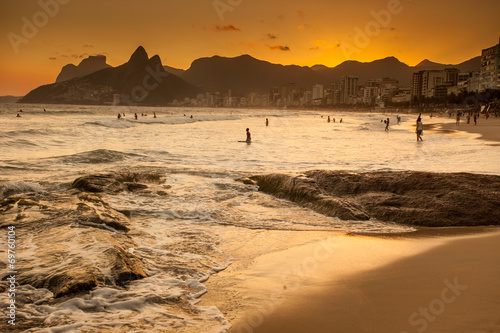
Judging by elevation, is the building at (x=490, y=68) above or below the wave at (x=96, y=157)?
above

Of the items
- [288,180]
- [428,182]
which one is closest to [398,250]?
[428,182]

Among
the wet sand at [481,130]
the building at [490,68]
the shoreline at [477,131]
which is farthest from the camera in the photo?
the building at [490,68]

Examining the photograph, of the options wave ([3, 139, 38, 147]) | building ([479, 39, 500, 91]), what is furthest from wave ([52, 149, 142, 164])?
building ([479, 39, 500, 91])

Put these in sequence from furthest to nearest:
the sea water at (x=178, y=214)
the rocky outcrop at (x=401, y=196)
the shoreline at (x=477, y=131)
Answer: the shoreline at (x=477, y=131)
the rocky outcrop at (x=401, y=196)
the sea water at (x=178, y=214)

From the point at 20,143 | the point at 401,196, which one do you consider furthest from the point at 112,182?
the point at 20,143

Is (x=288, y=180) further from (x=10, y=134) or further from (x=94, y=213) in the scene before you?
(x=10, y=134)

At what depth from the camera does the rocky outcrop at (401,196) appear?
7.29 meters

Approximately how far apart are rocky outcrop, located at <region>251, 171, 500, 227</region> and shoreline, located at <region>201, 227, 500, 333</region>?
0.56m

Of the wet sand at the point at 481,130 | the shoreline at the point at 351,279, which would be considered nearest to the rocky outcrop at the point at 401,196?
the shoreline at the point at 351,279

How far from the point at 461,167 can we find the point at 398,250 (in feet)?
33.2

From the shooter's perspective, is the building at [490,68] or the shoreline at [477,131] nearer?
the shoreline at [477,131]

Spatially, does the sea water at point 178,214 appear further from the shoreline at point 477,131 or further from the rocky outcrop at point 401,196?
the shoreline at point 477,131

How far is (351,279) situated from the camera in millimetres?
4680

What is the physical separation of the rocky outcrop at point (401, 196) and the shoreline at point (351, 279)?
56cm
